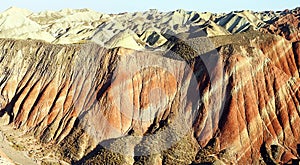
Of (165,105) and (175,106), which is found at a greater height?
(175,106)

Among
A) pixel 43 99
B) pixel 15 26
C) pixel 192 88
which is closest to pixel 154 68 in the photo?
pixel 192 88

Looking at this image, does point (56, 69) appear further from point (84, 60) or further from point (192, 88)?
point (192, 88)

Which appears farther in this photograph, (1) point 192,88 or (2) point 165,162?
(1) point 192,88

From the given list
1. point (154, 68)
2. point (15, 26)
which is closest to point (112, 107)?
point (154, 68)

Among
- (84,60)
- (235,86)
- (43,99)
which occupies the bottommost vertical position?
(43,99)

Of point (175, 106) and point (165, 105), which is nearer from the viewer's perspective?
point (175, 106)

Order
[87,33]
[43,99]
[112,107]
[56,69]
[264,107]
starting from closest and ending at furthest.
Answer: [264,107]
[112,107]
[43,99]
[56,69]
[87,33]

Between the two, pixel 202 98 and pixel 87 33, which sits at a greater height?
pixel 202 98

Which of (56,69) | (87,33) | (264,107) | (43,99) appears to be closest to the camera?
(264,107)
